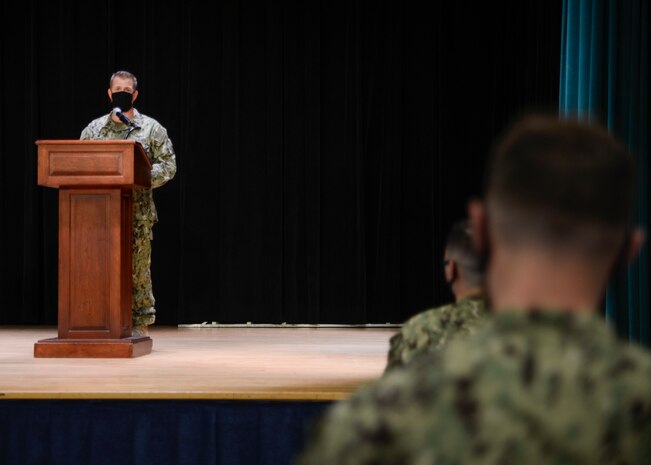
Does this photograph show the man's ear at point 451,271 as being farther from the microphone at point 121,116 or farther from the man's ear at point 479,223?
the microphone at point 121,116

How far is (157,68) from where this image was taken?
7188mm

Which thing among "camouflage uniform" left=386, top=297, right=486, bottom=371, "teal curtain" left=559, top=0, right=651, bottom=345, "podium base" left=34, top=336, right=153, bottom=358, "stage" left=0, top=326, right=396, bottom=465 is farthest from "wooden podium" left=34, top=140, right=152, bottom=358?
"camouflage uniform" left=386, top=297, right=486, bottom=371

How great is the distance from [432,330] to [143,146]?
361 cm

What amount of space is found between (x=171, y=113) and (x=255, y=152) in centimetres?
67

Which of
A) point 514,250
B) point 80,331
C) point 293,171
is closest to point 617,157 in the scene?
point 514,250

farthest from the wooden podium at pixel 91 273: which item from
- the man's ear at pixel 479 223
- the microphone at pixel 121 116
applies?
the man's ear at pixel 479 223

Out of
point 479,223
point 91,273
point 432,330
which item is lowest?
point 91,273

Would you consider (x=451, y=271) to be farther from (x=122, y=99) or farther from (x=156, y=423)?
(x=122, y=99)

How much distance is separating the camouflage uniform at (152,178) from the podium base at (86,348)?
651mm

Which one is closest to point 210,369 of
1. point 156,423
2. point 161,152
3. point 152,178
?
point 156,423

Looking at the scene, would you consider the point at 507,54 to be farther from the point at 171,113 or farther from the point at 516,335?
the point at 516,335

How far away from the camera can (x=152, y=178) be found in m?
4.90

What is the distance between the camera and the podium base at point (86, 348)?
14.7ft

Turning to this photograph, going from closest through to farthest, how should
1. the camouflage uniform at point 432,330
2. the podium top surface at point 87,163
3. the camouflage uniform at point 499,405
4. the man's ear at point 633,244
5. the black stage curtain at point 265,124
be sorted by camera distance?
the camouflage uniform at point 499,405 → the man's ear at point 633,244 → the camouflage uniform at point 432,330 → the podium top surface at point 87,163 → the black stage curtain at point 265,124
